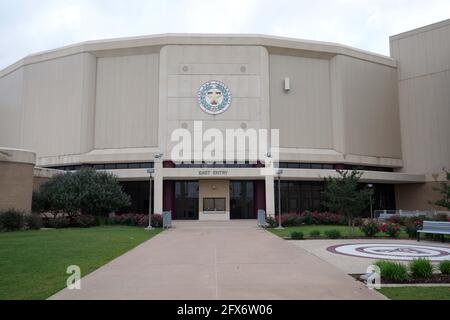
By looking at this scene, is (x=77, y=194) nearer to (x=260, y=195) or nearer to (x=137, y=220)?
(x=137, y=220)

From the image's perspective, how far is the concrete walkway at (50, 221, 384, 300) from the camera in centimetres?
748

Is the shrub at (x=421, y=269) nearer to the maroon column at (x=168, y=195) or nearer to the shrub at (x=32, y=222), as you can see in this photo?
the shrub at (x=32, y=222)

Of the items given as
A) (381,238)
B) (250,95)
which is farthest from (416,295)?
(250,95)

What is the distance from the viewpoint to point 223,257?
41.9 ft

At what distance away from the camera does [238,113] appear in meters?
41.4

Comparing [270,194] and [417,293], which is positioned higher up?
[270,194]

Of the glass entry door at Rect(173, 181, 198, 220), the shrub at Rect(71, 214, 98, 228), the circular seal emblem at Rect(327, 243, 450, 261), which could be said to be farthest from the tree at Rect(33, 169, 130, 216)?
the circular seal emblem at Rect(327, 243, 450, 261)

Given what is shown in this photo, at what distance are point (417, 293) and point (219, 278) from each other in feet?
13.7

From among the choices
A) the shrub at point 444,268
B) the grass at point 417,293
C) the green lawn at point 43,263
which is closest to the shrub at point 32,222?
the green lawn at point 43,263

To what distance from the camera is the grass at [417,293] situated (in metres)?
7.19

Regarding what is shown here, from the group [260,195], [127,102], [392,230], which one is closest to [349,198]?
[392,230]

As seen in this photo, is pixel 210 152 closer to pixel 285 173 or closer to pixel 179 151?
pixel 179 151

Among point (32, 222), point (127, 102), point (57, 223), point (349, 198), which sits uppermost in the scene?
point (127, 102)

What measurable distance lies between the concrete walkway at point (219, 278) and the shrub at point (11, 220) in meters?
15.0
